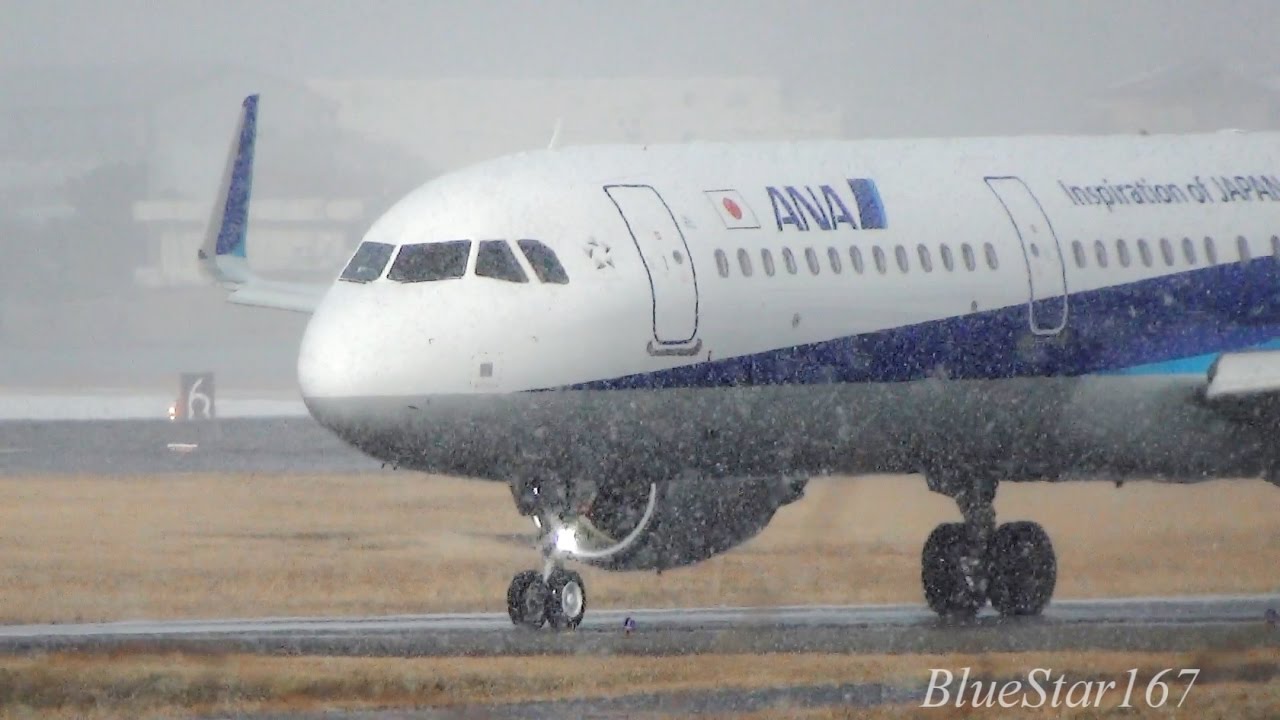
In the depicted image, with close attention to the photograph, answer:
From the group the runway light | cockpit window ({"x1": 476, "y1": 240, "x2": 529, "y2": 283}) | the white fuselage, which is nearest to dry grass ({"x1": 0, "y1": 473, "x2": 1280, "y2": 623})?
the white fuselage

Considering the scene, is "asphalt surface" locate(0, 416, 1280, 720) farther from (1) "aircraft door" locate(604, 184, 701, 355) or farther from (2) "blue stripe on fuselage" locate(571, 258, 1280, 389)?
(1) "aircraft door" locate(604, 184, 701, 355)

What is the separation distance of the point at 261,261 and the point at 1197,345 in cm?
7809

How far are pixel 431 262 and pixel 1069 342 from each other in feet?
20.4

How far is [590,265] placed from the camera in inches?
826

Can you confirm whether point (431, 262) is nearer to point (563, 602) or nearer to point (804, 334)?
point (563, 602)

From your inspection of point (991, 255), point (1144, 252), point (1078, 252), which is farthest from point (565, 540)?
point (1144, 252)

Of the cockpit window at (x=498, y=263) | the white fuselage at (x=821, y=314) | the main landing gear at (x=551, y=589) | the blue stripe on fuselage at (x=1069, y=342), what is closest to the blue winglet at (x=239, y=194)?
the white fuselage at (x=821, y=314)

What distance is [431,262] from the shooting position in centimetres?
2097

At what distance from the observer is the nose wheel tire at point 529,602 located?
2184 centimetres

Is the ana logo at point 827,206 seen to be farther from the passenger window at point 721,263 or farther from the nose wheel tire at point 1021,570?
the nose wheel tire at point 1021,570

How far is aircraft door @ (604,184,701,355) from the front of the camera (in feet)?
69.7

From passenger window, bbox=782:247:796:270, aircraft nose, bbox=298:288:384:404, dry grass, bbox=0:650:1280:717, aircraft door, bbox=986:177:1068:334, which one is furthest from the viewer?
aircraft door, bbox=986:177:1068:334

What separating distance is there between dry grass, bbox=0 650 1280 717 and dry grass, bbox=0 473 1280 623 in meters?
6.30

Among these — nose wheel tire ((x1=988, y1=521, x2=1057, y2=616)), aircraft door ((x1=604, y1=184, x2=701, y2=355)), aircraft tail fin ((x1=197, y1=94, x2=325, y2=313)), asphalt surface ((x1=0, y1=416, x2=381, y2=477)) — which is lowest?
nose wheel tire ((x1=988, y1=521, x2=1057, y2=616))
